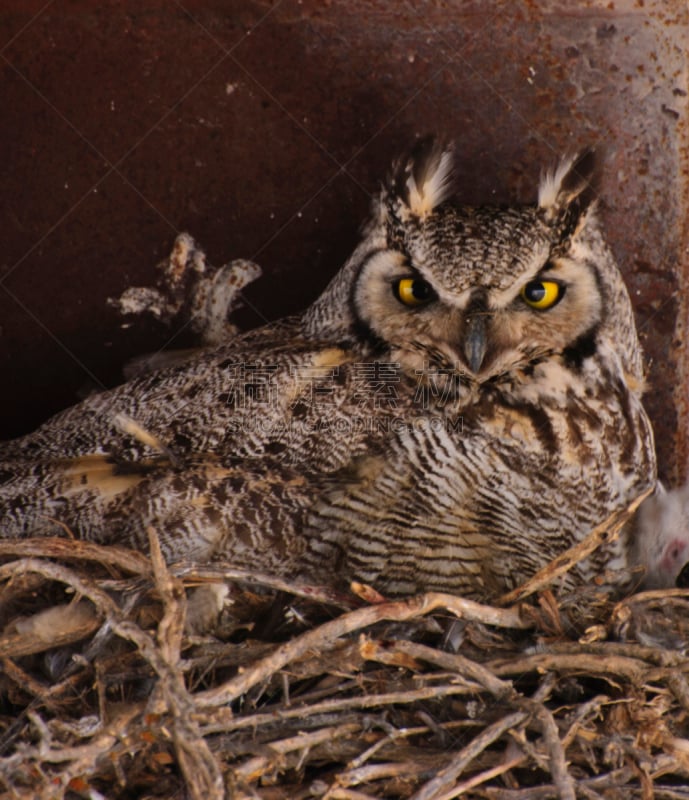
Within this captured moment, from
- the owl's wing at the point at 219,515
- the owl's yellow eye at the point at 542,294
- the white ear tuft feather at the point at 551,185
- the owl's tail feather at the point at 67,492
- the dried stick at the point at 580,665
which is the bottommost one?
the owl's tail feather at the point at 67,492

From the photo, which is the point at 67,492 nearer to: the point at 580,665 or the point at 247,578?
the point at 247,578

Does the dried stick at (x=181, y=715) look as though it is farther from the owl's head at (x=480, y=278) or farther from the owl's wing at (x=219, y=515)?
the owl's head at (x=480, y=278)

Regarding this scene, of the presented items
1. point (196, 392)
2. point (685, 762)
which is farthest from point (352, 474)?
point (685, 762)

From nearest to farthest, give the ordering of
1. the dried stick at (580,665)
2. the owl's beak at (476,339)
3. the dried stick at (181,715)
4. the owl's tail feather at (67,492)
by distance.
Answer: the dried stick at (181,715)
the dried stick at (580,665)
the owl's beak at (476,339)
the owl's tail feather at (67,492)

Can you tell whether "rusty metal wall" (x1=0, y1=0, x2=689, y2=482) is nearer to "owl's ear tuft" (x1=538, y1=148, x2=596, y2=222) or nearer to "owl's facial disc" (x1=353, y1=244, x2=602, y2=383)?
"owl's ear tuft" (x1=538, y1=148, x2=596, y2=222)

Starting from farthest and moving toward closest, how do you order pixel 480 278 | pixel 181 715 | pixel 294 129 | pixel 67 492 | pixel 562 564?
pixel 294 129, pixel 67 492, pixel 480 278, pixel 562 564, pixel 181 715

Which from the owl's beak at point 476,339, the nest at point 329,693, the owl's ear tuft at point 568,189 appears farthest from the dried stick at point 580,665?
the owl's ear tuft at point 568,189

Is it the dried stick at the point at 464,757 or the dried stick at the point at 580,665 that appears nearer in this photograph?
the dried stick at the point at 464,757

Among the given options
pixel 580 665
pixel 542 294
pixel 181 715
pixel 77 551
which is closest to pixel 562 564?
pixel 580 665

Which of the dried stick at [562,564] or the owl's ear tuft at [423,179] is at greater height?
the owl's ear tuft at [423,179]
